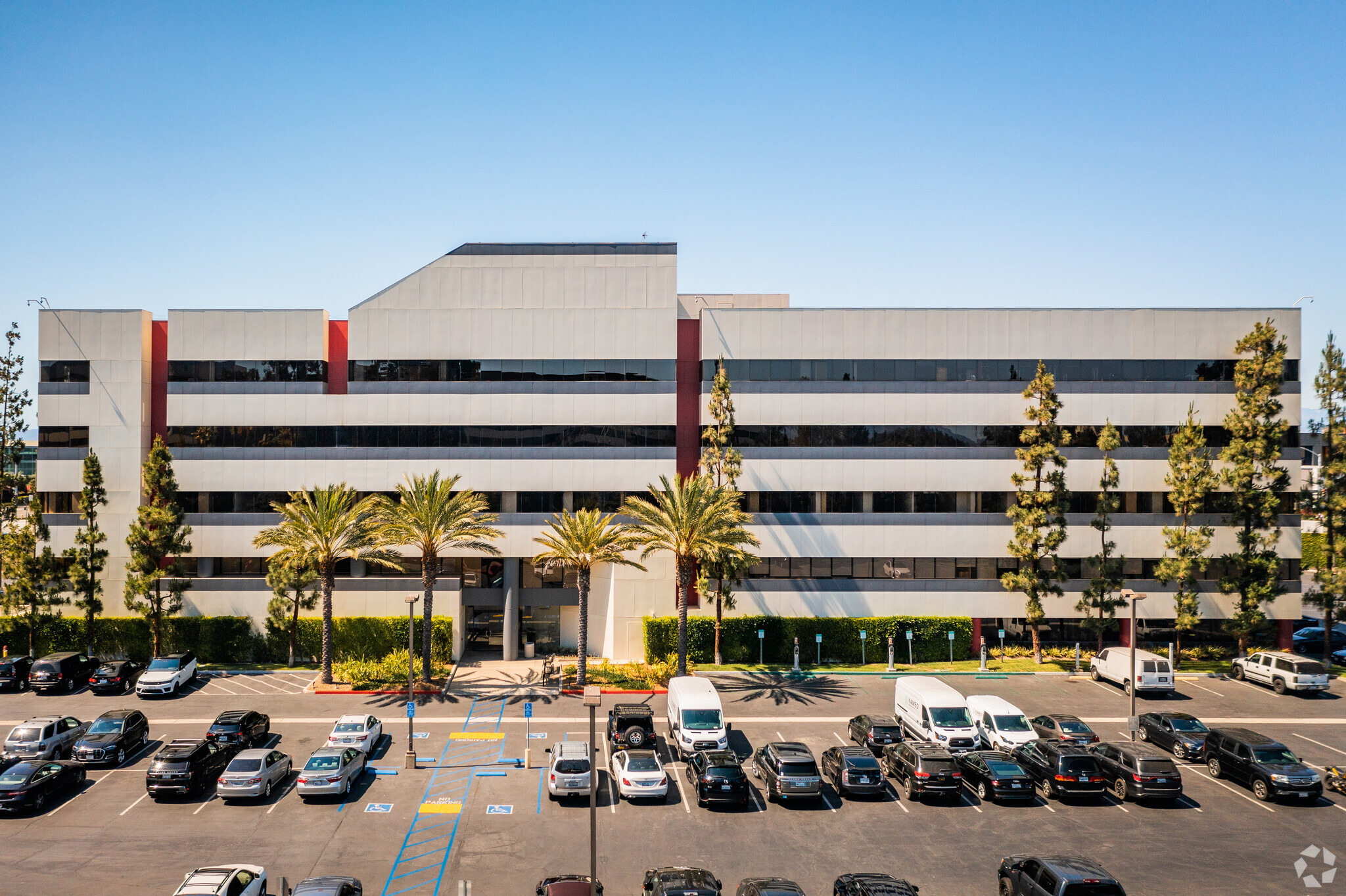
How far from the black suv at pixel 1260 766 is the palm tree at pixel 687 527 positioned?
21.9 metres

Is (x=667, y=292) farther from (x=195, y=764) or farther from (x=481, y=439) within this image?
(x=195, y=764)

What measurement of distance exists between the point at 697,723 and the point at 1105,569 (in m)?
28.4

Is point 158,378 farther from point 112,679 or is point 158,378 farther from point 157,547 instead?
point 112,679

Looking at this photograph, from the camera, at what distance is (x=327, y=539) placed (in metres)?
43.3

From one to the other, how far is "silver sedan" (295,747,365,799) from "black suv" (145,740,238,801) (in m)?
3.33

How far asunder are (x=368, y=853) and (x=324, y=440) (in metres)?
31.3

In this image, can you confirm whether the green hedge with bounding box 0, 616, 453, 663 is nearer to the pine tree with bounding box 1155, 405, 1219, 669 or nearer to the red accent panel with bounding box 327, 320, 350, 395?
the red accent panel with bounding box 327, 320, 350, 395

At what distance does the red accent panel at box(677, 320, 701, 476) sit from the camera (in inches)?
2072

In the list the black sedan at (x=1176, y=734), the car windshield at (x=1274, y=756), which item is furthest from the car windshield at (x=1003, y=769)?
the black sedan at (x=1176, y=734)

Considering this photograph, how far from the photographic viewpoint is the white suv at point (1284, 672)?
43531 mm

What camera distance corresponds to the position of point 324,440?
2028 inches

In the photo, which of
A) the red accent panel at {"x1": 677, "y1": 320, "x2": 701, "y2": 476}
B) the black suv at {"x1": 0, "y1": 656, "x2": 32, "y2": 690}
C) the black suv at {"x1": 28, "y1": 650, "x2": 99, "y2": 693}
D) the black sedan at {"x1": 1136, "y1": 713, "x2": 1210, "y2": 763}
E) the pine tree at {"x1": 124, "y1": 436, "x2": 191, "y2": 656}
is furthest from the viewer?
the red accent panel at {"x1": 677, "y1": 320, "x2": 701, "y2": 476}

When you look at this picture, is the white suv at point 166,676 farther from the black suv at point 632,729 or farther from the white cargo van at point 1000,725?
the white cargo van at point 1000,725

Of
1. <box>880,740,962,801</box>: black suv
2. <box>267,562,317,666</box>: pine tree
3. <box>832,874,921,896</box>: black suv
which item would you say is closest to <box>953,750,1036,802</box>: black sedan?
<box>880,740,962,801</box>: black suv
